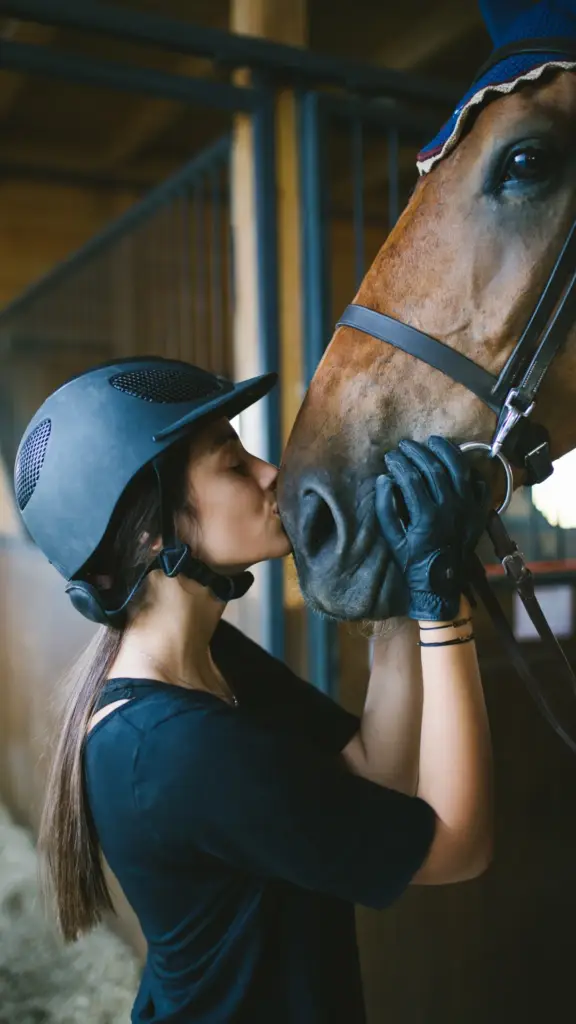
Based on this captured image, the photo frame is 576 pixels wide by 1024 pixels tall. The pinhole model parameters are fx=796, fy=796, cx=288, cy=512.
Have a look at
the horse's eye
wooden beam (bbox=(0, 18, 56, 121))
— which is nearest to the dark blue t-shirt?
the horse's eye

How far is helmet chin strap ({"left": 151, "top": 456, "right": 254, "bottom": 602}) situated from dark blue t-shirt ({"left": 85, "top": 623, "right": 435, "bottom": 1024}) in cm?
12

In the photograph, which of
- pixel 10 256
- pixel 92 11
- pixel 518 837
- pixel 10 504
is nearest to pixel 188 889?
pixel 518 837

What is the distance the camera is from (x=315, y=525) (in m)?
0.82

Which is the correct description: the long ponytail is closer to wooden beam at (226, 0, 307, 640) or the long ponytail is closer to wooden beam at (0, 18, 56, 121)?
wooden beam at (226, 0, 307, 640)

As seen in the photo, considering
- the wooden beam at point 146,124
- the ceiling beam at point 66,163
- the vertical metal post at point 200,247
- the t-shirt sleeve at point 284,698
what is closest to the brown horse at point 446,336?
the t-shirt sleeve at point 284,698

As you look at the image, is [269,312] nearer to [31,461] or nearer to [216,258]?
[216,258]

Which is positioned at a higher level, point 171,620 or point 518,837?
point 171,620

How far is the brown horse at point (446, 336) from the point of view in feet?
2.60

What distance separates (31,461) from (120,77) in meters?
0.78

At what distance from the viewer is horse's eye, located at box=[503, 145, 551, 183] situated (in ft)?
2.60

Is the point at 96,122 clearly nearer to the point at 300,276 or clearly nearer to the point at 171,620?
the point at 300,276

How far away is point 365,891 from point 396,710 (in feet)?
0.92

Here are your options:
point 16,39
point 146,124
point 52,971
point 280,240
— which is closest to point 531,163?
point 280,240

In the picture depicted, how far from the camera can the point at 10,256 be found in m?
4.12
